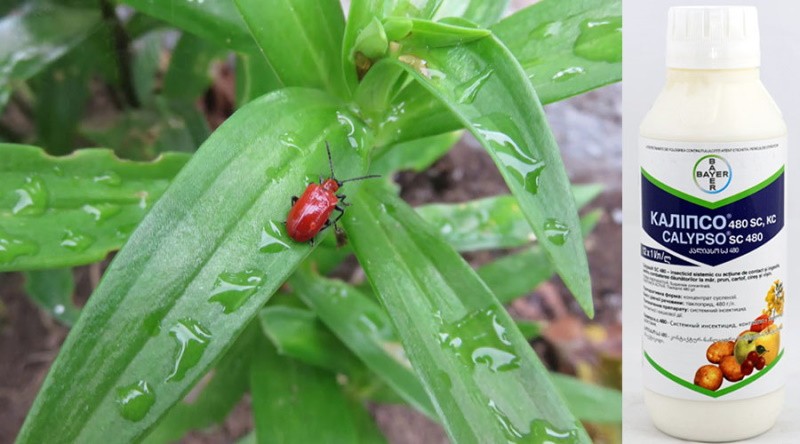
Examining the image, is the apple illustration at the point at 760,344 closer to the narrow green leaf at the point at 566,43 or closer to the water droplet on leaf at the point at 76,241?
the narrow green leaf at the point at 566,43

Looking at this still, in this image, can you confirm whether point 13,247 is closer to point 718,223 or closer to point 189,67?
point 189,67

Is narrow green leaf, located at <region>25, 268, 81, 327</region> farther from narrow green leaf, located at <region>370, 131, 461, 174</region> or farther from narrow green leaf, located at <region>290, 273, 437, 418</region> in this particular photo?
narrow green leaf, located at <region>370, 131, 461, 174</region>

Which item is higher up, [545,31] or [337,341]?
[545,31]

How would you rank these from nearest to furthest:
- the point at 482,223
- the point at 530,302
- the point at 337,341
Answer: the point at 337,341 → the point at 482,223 → the point at 530,302

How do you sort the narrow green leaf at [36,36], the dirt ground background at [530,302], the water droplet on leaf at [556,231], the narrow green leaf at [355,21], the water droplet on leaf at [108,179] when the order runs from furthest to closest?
the dirt ground background at [530,302], the narrow green leaf at [36,36], the water droplet on leaf at [108,179], the narrow green leaf at [355,21], the water droplet on leaf at [556,231]

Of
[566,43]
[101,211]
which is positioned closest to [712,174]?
[566,43]

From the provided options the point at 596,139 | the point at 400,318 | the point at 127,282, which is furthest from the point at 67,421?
the point at 596,139

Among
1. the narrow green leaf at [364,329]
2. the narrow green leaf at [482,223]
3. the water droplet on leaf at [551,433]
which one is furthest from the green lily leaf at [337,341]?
the water droplet on leaf at [551,433]
